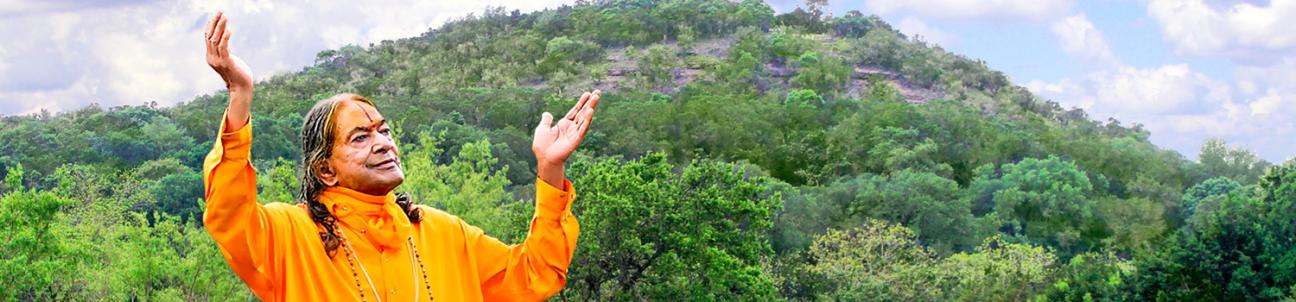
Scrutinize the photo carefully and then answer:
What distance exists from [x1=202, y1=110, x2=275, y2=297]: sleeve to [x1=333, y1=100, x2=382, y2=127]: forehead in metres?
0.31

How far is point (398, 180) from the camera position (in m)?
4.50

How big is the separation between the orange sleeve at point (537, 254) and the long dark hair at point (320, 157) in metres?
0.49

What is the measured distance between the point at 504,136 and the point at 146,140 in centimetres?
1497

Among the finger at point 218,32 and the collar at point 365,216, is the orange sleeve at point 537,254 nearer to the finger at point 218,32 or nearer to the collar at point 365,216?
the collar at point 365,216

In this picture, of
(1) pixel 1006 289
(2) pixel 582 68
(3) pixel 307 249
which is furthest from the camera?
(2) pixel 582 68

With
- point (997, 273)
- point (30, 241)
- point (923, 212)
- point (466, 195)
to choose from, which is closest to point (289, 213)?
point (30, 241)

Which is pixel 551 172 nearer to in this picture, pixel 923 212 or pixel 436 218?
pixel 436 218

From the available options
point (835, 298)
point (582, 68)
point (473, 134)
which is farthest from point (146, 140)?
point (582, 68)

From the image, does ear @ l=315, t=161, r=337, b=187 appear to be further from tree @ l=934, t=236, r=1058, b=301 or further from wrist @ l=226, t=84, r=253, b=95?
tree @ l=934, t=236, r=1058, b=301

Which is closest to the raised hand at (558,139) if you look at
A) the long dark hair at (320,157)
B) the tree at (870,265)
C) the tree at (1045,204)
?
the long dark hair at (320,157)

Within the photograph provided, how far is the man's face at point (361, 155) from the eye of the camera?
14.7 ft

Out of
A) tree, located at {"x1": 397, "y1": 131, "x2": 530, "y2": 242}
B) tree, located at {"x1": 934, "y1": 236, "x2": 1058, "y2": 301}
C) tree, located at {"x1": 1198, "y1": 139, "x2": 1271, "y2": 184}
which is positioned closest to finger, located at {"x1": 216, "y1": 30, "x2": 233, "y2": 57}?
tree, located at {"x1": 397, "y1": 131, "x2": 530, "y2": 242}

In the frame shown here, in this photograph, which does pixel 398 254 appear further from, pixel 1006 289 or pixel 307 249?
pixel 1006 289

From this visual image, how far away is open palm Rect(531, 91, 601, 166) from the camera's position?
14.8ft
